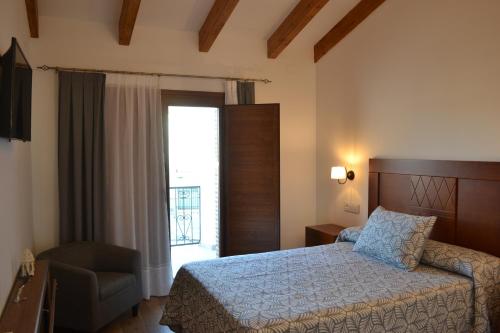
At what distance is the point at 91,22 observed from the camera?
3773 millimetres

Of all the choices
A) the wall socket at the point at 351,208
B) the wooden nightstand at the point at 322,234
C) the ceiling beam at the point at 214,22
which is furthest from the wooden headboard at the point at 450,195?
the ceiling beam at the point at 214,22

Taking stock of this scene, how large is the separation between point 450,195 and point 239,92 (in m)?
2.37

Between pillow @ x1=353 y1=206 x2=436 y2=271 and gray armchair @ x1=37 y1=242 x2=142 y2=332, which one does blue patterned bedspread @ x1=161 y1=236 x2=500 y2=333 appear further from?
gray armchair @ x1=37 y1=242 x2=142 y2=332

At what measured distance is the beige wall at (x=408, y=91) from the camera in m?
2.92

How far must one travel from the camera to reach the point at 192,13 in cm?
386

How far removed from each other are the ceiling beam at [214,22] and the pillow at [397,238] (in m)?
2.27

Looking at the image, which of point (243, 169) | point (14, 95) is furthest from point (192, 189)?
point (14, 95)

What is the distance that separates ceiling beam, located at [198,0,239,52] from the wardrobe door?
70 cm

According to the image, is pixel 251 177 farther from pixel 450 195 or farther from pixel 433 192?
pixel 450 195

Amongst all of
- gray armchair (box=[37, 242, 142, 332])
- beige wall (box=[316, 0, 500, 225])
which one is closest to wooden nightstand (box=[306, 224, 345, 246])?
beige wall (box=[316, 0, 500, 225])

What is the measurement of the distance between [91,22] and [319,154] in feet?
9.41

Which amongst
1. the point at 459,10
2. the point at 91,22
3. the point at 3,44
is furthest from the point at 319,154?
the point at 3,44

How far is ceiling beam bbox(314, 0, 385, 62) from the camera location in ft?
12.9

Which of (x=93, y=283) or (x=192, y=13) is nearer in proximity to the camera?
(x=93, y=283)
